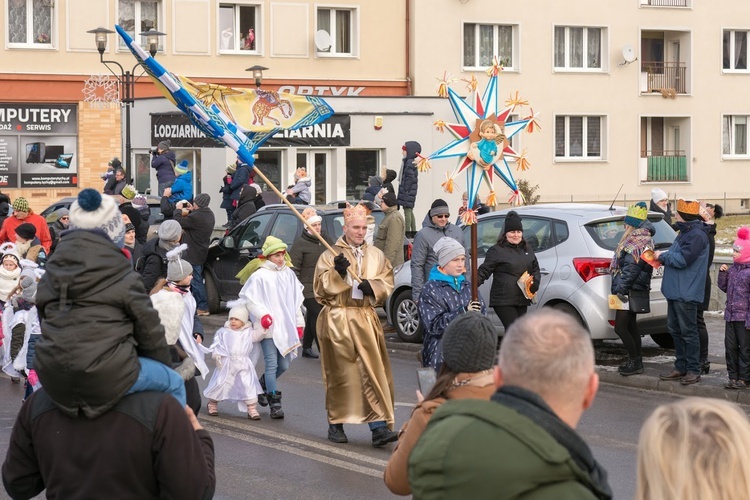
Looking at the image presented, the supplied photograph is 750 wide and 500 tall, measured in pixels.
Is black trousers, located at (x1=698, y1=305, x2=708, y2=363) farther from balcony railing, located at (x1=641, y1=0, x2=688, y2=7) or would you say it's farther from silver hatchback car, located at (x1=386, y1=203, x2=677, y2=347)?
balcony railing, located at (x1=641, y1=0, x2=688, y2=7)

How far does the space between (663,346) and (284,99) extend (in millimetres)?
5565

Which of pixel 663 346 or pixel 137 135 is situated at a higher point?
pixel 137 135

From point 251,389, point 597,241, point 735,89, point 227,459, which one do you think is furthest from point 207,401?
point 735,89

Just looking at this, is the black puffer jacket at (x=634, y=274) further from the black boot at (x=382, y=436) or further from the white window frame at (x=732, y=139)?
the white window frame at (x=732, y=139)

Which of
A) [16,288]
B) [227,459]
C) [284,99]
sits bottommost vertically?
[227,459]

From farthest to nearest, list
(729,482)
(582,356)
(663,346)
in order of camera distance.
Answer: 1. (663,346)
2. (582,356)
3. (729,482)

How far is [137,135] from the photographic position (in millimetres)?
35812

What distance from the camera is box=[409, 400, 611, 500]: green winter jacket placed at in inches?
118

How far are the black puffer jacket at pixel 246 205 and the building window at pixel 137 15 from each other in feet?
55.1

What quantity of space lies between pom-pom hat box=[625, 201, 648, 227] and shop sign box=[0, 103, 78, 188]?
91.3ft

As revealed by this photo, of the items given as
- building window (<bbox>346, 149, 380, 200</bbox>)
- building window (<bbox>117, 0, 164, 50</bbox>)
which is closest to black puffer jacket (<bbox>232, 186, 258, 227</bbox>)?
building window (<bbox>346, 149, 380, 200</bbox>)

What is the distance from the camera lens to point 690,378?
12414 mm

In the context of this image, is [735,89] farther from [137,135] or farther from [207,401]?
[207,401]

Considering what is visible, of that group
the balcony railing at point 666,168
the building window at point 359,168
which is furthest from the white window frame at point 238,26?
the balcony railing at point 666,168
